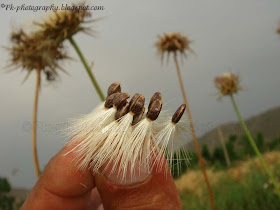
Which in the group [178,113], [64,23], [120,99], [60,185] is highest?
[64,23]

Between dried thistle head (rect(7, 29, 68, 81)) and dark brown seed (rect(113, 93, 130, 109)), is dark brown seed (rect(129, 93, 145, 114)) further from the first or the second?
dried thistle head (rect(7, 29, 68, 81))

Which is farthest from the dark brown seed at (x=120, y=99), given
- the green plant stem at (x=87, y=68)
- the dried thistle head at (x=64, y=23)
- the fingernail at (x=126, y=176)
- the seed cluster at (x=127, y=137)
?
the dried thistle head at (x=64, y=23)

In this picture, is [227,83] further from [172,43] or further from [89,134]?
[89,134]

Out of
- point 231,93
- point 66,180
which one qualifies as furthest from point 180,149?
point 231,93

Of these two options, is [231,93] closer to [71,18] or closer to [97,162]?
[71,18]

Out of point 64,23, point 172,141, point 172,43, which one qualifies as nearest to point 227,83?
point 172,43

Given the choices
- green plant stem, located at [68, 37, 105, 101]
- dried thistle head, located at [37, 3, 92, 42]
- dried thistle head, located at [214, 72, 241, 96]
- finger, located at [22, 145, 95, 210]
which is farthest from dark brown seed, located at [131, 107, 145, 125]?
dried thistle head, located at [214, 72, 241, 96]
